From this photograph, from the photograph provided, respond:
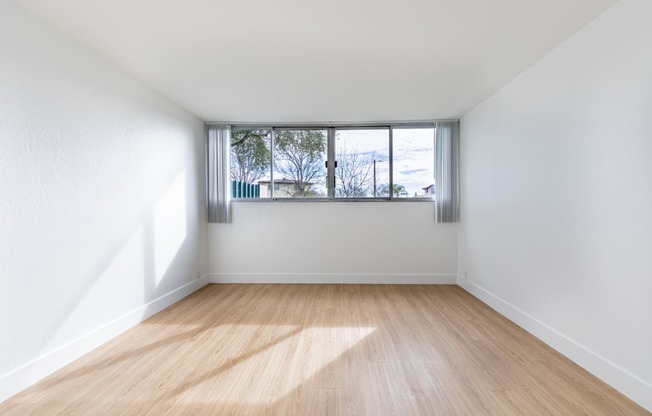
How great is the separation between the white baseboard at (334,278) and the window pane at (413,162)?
4.08ft

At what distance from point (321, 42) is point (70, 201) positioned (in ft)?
7.52

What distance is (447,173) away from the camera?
448 centimetres

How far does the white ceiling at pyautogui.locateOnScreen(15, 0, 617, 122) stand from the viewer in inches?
77.1

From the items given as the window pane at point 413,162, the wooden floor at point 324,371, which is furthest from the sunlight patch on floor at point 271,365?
the window pane at point 413,162

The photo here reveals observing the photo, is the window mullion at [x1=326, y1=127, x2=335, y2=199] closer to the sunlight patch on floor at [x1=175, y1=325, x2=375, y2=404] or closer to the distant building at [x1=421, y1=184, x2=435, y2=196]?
the distant building at [x1=421, y1=184, x2=435, y2=196]

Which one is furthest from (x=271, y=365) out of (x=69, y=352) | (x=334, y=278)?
(x=334, y=278)

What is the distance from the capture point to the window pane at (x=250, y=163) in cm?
477

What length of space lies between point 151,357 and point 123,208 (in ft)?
4.55

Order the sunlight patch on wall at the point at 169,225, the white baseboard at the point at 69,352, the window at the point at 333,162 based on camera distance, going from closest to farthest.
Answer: the white baseboard at the point at 69,352, the sunlight patch on wall at the point at 169,225, the window at the point at 333,162

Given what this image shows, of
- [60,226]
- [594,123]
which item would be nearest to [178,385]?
[60,226]

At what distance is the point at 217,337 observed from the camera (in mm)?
2748

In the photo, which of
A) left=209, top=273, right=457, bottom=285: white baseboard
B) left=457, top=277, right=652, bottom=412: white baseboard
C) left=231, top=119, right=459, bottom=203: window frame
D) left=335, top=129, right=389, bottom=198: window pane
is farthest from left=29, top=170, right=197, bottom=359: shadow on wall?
left=457, top=277, right=652, bottom=412: white baseboard

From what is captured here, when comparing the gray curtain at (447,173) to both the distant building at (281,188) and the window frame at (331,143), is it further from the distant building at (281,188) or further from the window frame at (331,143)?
the distant building at (281,188)

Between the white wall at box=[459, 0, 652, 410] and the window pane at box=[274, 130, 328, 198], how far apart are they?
2451 mm
